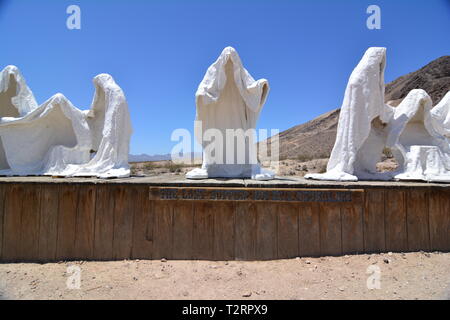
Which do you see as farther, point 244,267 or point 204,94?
point 204,94

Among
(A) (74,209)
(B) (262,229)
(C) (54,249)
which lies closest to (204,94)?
(B) (262,229)

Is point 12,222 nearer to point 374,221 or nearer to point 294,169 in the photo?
point 374,221

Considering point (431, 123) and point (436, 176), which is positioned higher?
point (431, 123)

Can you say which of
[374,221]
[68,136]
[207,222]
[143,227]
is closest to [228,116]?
[207,222]

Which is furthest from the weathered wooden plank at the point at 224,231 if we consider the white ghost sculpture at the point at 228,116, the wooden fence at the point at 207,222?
the white ghost sculpture at the point at 228,116

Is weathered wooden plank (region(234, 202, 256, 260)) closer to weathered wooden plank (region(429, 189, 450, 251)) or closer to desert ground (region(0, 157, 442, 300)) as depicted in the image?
desert ground (region(0, 157, 442, 300))

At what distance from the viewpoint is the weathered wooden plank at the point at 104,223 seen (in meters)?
3.32

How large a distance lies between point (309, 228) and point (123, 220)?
265 centimetres

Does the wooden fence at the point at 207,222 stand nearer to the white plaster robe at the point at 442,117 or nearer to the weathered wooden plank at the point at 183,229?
the weathered wooden plank at the point at 183,229

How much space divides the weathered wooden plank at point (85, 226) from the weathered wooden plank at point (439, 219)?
4917 mm

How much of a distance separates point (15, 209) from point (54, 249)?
83 centimetres

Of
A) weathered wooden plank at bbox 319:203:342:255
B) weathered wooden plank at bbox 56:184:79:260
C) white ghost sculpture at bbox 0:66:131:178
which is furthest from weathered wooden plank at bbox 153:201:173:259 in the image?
weathered wooden plank at bbox 319:203:342:255

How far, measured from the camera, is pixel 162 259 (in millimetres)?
3268

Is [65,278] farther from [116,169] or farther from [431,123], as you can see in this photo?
[431,123]
